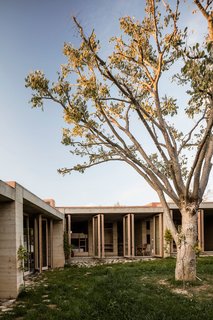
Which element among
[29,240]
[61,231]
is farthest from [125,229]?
[29,240]

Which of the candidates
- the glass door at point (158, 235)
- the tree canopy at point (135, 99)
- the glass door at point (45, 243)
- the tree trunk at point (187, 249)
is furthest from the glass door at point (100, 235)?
the tree trunk at point (187, 249)

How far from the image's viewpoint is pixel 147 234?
27391 mm

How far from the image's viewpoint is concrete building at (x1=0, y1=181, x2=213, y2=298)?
9.40 meters

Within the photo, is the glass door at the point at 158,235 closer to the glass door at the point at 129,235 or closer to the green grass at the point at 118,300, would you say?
the glass door at the point at 129,235

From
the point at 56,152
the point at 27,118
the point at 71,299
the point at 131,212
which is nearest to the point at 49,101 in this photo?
the point at 27,118

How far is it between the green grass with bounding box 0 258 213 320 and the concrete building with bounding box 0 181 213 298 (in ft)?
4.21

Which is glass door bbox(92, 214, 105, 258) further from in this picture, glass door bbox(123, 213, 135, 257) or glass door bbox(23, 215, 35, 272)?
glass door bbox(23, 215, 35, 272)

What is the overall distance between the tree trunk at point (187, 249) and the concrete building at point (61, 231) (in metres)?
4.93

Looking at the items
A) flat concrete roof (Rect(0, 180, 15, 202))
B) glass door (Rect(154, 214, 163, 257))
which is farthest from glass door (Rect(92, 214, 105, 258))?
flat concrete roof (Rect(0, 180, 15, 202))

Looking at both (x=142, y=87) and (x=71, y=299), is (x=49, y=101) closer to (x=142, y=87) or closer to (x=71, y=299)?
(x=142, y=87)

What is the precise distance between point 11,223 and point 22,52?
6.95 metres

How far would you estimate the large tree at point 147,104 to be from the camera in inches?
408

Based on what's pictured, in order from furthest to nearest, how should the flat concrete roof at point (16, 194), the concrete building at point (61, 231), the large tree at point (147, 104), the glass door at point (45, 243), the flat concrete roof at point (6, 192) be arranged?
the glass door at point (45, 243) → the large tree at point (147, 104) → the concrete building at point (61, 231) → the flat concrete roof at point (16, 194) → the flat concrete roof at point (6, 192)

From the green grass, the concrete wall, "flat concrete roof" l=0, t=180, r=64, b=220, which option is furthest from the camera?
the concrete wall
